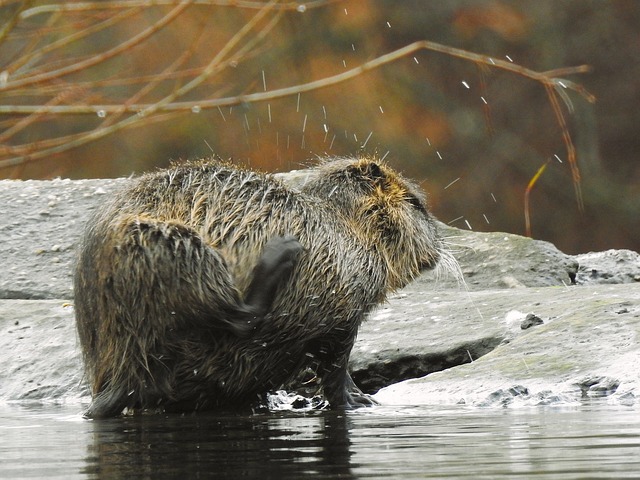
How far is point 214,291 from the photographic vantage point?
5.29m

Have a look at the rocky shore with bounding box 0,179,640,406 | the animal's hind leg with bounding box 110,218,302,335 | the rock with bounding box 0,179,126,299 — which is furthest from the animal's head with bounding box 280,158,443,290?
the rock with bounding box 0,179,126,299

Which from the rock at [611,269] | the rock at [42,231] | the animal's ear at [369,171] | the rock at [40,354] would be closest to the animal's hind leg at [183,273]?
the animal's ear at [369,171]

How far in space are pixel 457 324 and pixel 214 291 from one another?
1920 mm

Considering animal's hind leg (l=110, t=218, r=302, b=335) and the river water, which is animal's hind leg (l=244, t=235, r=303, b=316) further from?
the river water

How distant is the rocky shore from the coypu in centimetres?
58

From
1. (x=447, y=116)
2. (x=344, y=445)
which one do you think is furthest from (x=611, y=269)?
(x=447, y=116)

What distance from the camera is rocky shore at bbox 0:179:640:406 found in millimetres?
5512

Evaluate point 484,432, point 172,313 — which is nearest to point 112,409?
point 172,313

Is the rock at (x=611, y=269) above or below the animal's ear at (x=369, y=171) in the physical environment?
below

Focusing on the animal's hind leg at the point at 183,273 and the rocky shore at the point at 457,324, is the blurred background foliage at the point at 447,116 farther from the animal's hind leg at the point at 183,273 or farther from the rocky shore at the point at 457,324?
the animal's hind leg at the point at 183,273

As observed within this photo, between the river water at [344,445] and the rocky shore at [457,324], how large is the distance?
0.46 m

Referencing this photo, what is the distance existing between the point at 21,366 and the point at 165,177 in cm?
183

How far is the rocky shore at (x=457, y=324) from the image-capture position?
18.1 ft

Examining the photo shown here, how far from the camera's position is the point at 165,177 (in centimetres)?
575
